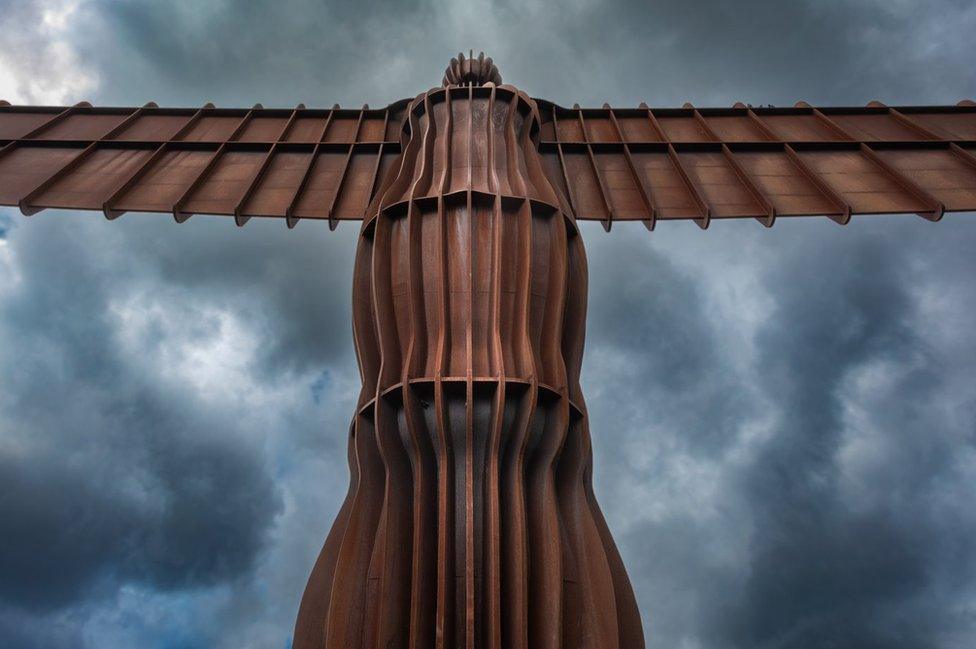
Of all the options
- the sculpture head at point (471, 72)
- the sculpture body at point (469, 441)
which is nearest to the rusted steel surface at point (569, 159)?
the sculpture head at point (471, 72)

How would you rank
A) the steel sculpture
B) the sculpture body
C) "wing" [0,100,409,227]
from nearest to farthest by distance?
the sculpture body → the steel sculpture → "wing" [0,100,409,227]

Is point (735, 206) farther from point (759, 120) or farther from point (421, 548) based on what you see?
point (421, 548)

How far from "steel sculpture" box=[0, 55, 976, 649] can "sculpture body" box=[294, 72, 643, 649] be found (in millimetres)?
32

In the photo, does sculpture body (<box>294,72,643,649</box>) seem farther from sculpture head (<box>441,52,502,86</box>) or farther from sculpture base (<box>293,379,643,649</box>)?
sculpture head (<box>441,52,502,86</box>)

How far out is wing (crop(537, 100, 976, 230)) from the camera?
1574 centimetres

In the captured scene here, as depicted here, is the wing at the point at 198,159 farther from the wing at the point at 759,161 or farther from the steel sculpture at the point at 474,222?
the wing at the point at 759,161

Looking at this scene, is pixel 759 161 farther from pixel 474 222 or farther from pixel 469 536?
pixel 469 536

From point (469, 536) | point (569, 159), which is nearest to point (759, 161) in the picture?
point (569, 159)

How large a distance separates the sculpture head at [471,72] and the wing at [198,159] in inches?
57.1

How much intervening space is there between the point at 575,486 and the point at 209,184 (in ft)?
34.9

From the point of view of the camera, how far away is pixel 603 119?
710 inches

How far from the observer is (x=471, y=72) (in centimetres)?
1666

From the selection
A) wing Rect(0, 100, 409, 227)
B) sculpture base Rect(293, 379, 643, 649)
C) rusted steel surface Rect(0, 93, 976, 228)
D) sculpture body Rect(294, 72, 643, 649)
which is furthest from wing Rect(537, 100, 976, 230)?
sculpture base Rect(293, 379, 643, 649)

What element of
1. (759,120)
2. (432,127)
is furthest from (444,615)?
(759,120)
